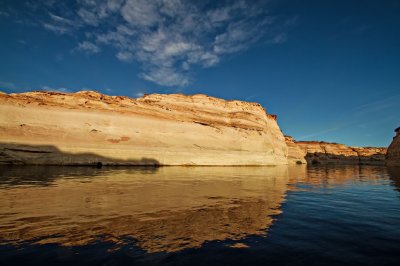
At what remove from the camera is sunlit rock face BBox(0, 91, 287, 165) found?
23.8 m

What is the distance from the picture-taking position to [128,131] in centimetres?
2816

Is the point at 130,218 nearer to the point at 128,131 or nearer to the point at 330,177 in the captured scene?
the point at 330,177

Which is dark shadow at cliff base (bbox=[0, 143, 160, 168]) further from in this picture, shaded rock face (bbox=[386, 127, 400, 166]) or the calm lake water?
shaded rock face (bbox=[386, 127, 400, 166])

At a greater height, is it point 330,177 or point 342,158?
point 342,158

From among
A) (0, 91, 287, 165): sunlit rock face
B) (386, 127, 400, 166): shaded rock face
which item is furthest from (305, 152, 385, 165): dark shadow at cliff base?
(0, 91, 287, 165): sunlit rock face

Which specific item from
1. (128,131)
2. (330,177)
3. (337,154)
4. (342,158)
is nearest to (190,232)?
(330,177)

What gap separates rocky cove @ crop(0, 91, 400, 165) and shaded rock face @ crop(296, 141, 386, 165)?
53.1 metres

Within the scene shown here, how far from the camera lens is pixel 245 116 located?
4031 centimetres

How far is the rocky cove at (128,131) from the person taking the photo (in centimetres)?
2386

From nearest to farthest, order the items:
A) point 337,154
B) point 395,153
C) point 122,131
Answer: point 122,131 < point 395,153 < point 337,154

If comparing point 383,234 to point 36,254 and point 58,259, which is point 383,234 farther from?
point 36,254

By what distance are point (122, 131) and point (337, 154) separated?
81.9 metres

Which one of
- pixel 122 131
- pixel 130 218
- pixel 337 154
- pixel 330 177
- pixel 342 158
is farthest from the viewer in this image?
pixel 337 154

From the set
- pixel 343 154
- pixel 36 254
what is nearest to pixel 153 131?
pixel 36 254
